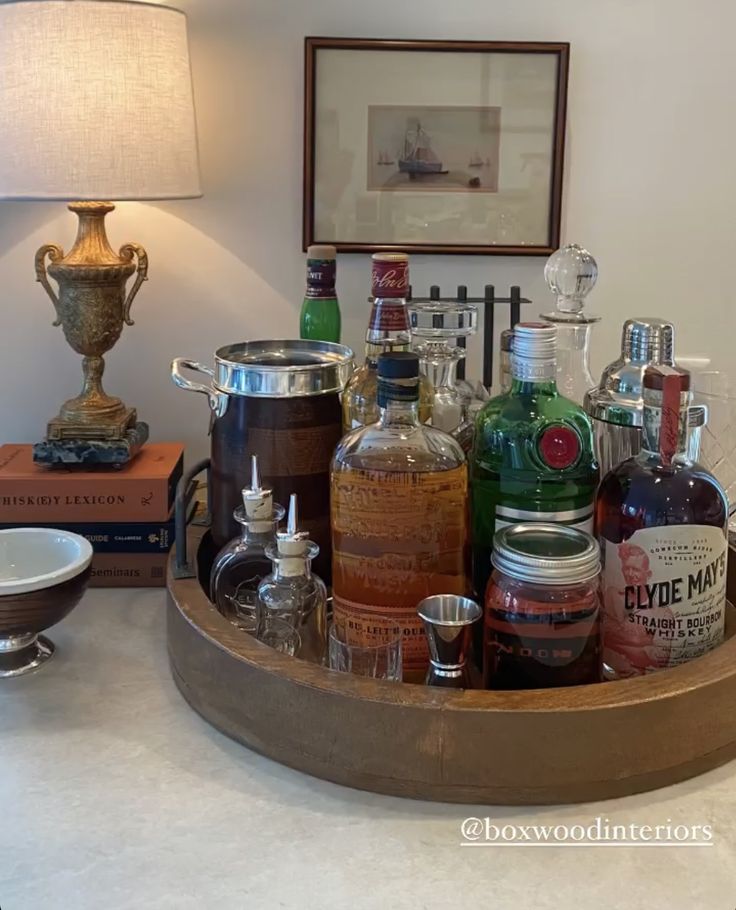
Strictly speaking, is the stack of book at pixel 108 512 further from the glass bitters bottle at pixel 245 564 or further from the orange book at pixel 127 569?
the glass bitters bottle at pixel 245 564

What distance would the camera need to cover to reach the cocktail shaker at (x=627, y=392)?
860mm

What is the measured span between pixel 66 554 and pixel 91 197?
0.35 metres

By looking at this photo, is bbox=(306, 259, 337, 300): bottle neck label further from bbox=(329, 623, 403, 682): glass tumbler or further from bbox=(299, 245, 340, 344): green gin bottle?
bbox=(329, 623, 403, 682): glass tumbler

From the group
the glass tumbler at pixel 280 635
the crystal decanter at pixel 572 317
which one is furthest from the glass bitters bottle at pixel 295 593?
the crystal decanter at pixel 572 317

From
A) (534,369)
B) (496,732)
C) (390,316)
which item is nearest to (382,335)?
(390,316)

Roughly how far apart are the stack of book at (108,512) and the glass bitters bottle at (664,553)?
0.48 meters

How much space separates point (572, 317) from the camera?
0.94m

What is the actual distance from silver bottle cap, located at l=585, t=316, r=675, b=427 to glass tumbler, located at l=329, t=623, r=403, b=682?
0.29 m

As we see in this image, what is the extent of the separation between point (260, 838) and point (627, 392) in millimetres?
486

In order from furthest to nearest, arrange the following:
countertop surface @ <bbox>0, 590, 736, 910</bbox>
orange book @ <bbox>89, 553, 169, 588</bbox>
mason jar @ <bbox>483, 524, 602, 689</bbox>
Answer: orange book @ <bbox>89, 553, 169, 588</bbox> < mason jar @ <bbox>483, 524, 602, 689</bbox> < countertop surface @ <bbox>0, 590, 736, 910</bbox>

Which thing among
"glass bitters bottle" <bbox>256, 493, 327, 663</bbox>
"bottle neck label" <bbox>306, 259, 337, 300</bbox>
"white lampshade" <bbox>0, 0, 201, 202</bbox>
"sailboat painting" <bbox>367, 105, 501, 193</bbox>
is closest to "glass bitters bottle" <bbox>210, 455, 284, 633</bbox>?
"glass bitters bottle" <bbox>256, 493, 327, 663</bbox>

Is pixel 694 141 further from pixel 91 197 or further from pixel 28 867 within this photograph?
pixel 28 867

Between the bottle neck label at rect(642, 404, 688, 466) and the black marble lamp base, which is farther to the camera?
the black marble lamp base

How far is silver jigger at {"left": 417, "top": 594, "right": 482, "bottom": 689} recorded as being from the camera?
28.3 inches
